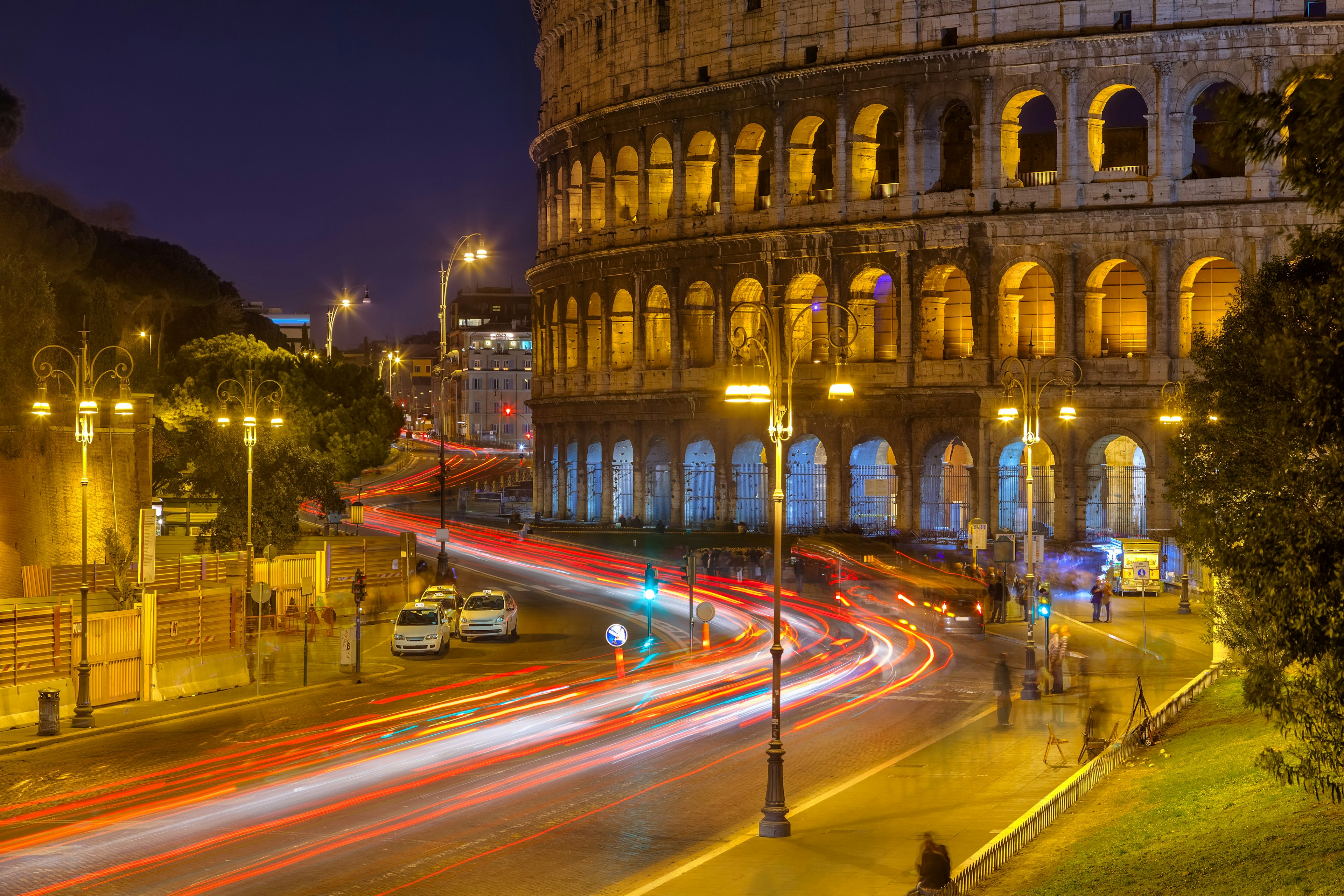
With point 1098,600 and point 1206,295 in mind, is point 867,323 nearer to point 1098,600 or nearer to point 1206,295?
point 1206,295

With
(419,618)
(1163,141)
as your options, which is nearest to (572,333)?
(1163,141)

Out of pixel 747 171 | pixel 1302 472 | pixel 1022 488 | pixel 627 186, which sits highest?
pixel 627 186

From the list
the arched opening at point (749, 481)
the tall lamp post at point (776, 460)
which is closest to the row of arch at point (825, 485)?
the arched opening at point (749, 481)

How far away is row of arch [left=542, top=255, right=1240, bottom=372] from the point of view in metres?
51.3

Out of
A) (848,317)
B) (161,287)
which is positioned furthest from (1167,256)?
(161,287)

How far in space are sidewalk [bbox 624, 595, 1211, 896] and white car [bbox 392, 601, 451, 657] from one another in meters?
12.9

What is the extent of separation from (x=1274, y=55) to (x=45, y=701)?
42.2 meters

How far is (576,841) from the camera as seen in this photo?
1653cm

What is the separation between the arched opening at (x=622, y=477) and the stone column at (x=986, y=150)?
64.5 feet

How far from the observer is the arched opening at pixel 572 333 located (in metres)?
65.9

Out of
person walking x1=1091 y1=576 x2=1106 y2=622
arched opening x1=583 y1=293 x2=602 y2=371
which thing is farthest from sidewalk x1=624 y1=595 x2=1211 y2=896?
arched opening x1=583 y1=293 x2=602 y2=371

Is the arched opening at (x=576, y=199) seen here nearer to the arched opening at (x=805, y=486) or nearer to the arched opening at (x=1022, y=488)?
the arched opening at (x=805, y=486)

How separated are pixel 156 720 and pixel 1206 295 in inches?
1561

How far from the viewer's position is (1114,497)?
5194 centimetres
